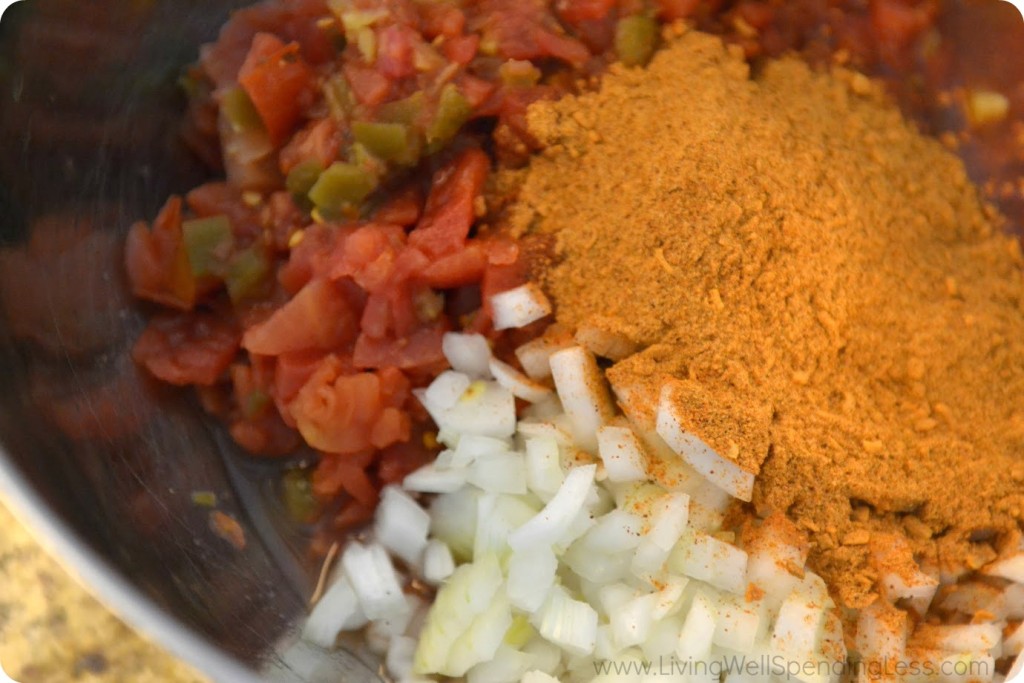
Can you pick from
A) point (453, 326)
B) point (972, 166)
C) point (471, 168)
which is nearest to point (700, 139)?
point (471, 168)

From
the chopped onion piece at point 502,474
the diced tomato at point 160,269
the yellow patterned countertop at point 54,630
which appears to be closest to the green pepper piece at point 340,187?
the diced tomato at point 160,269

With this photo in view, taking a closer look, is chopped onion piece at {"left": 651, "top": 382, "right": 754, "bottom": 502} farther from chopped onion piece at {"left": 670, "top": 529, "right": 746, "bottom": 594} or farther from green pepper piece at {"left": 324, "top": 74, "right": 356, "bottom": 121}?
green pepper piece at {"left": 324, "top": 74, "right": 356, "bottom": 121}

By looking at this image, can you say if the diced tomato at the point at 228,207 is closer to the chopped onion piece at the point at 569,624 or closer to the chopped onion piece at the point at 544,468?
the chopped onion piece at the point at 544,468

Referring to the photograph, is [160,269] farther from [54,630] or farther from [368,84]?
[54,630]

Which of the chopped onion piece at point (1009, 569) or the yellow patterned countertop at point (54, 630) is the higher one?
the chopped onion piece at point (1009, 569)

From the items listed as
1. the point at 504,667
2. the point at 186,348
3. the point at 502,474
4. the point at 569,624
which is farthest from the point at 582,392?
the point at 186,348

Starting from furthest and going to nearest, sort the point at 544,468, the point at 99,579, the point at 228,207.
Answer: the point at 228,207 → the point at 544,468 → the point at 99,579
